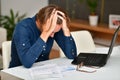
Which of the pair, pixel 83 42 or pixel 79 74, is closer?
pixel 79 74

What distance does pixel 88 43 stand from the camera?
2826mm

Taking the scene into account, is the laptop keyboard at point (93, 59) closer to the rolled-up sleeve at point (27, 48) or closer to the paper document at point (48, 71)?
the paper document at point (48, 71)

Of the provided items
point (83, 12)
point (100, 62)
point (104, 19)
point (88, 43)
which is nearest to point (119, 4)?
point (104, 19)

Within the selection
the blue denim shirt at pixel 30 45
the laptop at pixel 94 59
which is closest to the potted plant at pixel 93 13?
the blue denim shirt at pixel 30 45

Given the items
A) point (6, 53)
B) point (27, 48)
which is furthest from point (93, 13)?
point (27, 48)

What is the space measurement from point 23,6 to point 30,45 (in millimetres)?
3120

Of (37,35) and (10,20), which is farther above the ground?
(37,35)

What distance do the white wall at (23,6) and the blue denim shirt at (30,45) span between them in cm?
244

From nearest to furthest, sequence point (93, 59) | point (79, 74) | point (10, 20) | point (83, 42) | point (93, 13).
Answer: point (79, 74) → point (93, 59) → point (83, 42) → point (93, 13) → point (10, 20)

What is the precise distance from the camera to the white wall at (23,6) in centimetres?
485

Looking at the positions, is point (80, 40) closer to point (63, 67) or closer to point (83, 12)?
point (63, 67)

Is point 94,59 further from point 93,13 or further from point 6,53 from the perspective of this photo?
point 93,13

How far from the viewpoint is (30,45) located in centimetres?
212

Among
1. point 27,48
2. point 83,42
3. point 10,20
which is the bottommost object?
point 10,20
